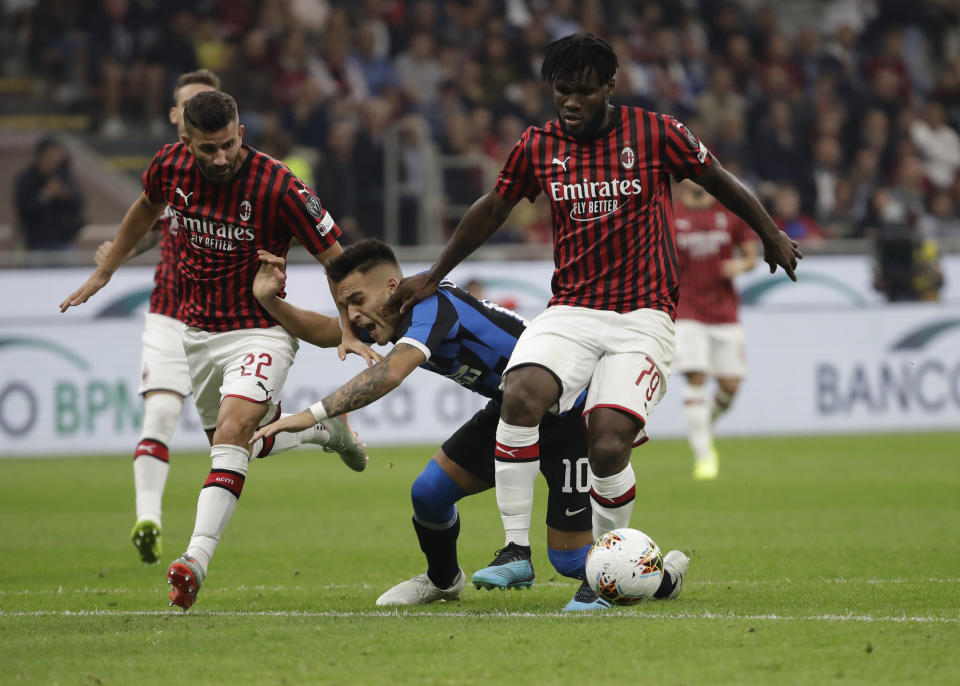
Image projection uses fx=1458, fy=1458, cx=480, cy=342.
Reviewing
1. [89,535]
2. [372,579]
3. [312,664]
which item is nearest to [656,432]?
[89,535]

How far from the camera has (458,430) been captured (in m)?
6.52

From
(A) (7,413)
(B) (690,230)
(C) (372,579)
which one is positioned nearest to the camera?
(C) (372,579)

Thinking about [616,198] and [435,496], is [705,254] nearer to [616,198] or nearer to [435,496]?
[616,198]

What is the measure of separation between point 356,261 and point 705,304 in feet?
23.2

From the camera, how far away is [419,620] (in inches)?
230

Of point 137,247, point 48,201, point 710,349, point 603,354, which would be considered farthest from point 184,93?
point 48,201

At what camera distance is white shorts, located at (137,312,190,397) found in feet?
28.1

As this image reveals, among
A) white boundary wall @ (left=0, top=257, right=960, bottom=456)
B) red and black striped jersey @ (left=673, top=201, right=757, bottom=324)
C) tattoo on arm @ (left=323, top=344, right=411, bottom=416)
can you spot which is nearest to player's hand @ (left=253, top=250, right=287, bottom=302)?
tattoo on arm @ (left=323, top=344, right=411, bottom=416)

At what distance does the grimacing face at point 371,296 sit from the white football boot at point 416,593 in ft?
3.60

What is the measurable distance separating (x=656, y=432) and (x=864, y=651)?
1174 centimetres

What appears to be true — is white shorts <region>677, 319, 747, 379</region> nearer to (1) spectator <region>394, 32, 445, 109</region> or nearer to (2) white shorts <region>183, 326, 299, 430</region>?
(2) white shorts <region>183, 326, 299, 430</region>

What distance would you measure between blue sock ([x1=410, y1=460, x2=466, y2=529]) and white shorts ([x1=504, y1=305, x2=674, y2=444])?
1.94 feet

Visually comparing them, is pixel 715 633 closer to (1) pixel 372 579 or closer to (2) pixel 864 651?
(2) pixel 864 651

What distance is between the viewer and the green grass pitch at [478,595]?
15.7 ft
